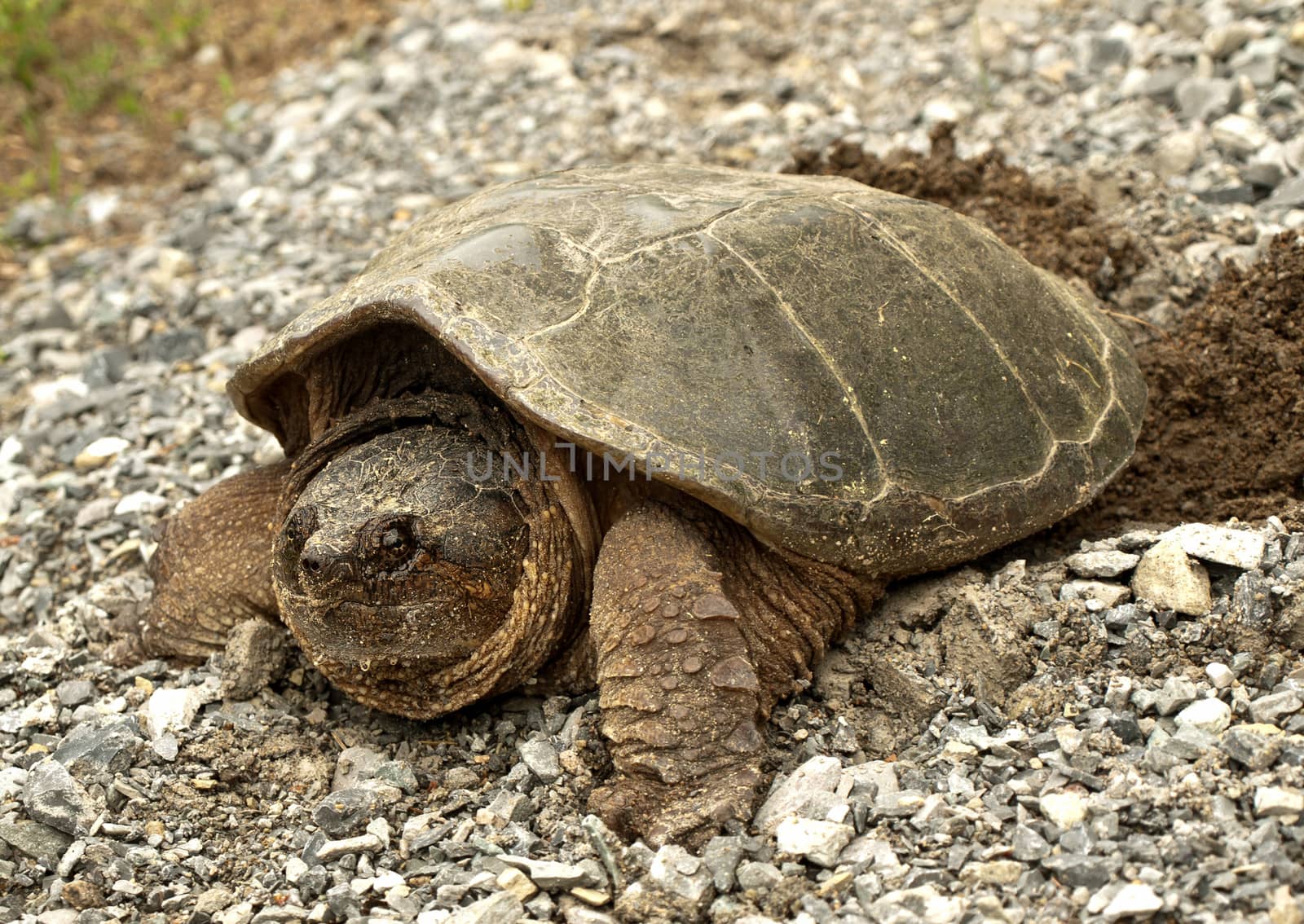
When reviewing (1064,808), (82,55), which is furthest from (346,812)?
(82,55)

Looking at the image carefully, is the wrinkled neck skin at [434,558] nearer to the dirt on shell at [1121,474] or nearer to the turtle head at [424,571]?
the turtle head at [424,571]

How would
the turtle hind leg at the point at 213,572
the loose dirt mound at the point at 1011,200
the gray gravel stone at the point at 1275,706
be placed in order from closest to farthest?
the gray gravel stone at the point at 1275,706
the turtle hind leg at the point at 213,572
the loose dirt mound at the point at 1011,200

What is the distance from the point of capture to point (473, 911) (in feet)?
8.33

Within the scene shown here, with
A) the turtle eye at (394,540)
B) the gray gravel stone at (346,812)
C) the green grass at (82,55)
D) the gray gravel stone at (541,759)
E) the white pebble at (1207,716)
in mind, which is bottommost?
the gray gravel stone at (541,759)

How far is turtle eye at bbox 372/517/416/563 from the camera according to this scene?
288 centimetres

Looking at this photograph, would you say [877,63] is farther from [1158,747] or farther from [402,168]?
[1158,747]

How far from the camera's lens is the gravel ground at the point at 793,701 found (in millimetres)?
2494

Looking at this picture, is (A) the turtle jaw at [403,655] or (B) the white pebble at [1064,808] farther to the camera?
(A) the turtle jaw at [403,655]

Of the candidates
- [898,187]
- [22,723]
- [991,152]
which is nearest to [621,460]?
[22,723]

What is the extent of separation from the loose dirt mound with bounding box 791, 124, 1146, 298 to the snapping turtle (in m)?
1.10

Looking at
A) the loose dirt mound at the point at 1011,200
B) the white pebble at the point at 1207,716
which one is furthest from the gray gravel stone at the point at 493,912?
the loose dirt mound at the point at 1011,200

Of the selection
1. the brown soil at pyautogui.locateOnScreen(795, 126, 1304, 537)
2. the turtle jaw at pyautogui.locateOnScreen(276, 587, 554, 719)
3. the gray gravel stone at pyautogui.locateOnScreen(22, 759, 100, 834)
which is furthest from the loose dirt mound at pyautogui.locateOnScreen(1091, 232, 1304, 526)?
the gray gravel stone at pyautogui.locateOnScreen(22, 759, 100, 834)

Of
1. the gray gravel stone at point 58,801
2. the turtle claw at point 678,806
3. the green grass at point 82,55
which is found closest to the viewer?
the turtle claw at point 678,806

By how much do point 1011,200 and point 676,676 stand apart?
9.10ft
